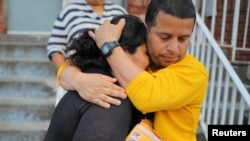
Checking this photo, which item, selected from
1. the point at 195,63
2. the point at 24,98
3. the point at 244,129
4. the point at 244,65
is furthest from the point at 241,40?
the point at 195,63

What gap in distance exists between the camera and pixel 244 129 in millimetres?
2752

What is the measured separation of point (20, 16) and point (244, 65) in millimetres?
3436

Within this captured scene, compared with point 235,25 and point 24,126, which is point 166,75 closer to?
point 24,126

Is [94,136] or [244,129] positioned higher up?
[94,136]

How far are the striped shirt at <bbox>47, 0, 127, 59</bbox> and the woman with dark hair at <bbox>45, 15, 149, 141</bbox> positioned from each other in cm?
102

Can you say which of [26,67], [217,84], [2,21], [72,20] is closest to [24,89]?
[26,67]

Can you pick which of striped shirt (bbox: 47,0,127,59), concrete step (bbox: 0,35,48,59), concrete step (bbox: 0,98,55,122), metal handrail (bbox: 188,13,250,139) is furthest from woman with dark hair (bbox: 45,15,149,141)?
concrete step (bbox: 0,35,48,59)

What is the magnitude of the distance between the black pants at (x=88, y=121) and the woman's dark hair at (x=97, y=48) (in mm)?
128

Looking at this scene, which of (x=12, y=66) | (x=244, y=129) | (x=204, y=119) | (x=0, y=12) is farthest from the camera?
(x=0, y=12)

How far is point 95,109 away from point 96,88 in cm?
12

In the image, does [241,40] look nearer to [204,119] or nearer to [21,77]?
[204,119]

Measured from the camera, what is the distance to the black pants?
106cm

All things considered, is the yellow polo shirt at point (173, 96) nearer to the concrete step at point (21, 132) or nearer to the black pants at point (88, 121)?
the black pants at point (88, 121)

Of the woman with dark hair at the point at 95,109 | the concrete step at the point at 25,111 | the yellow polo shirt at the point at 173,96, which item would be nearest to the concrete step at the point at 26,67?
the concrete step at the point at 25,111
